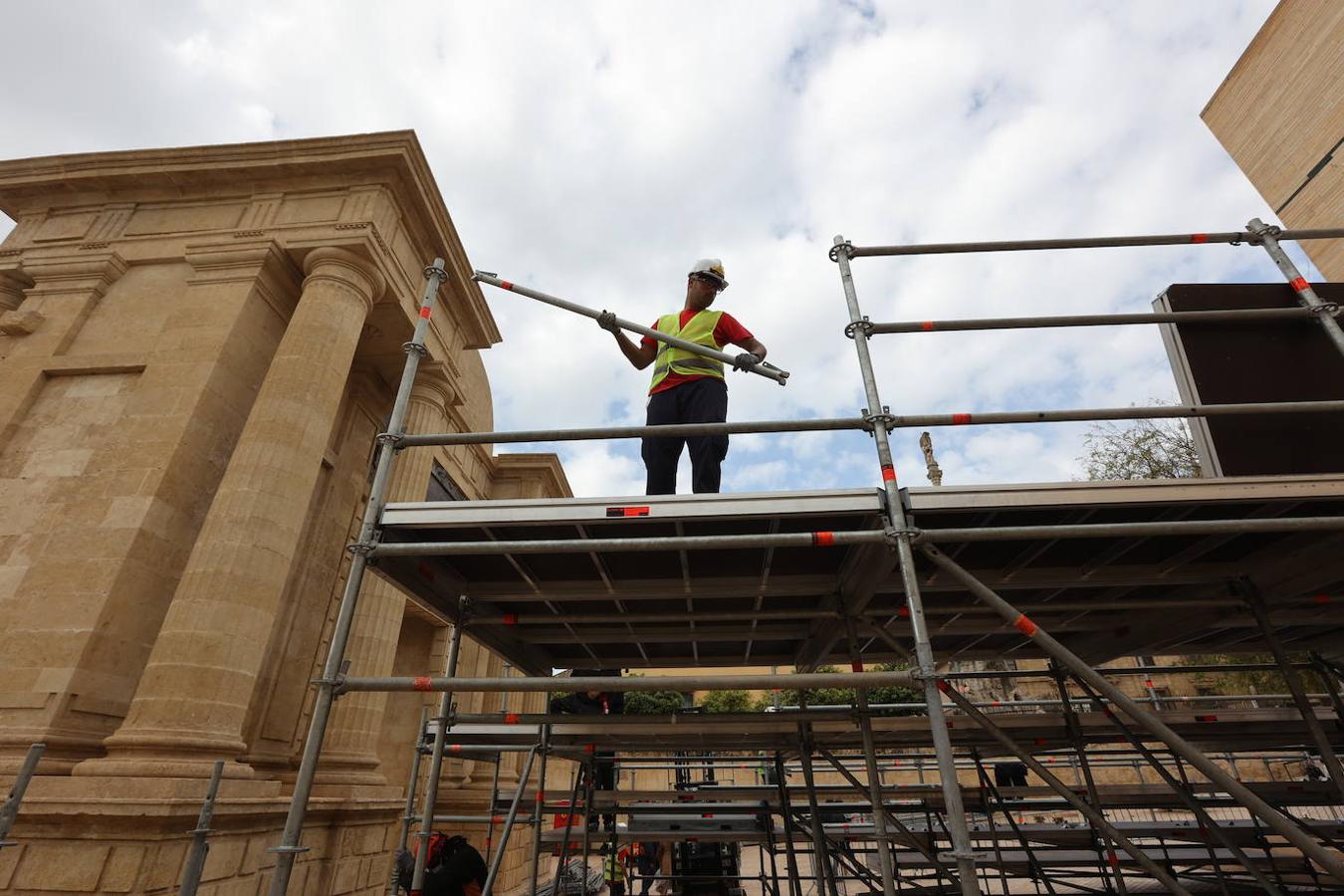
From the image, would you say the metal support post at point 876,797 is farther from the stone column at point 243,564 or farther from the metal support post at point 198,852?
the stone column at point 243,564

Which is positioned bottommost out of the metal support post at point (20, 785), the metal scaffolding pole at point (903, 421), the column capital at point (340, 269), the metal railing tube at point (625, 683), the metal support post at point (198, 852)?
the metal support post at point (198, 852)

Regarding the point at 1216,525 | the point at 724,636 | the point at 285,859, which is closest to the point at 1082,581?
the point at 1216,525

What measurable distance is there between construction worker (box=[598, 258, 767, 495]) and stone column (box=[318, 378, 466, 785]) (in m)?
5.97

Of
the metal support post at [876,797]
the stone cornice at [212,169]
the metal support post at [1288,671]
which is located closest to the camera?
the metal support post at [876,797]

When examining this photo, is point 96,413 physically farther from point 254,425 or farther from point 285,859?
point 285,859

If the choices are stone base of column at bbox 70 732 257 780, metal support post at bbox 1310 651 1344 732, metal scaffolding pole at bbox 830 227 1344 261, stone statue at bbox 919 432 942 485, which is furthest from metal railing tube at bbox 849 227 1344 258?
stone statue at bbox 919 432 942 485

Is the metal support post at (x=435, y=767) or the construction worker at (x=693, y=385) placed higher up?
the construction worker at (x=693, y=385)

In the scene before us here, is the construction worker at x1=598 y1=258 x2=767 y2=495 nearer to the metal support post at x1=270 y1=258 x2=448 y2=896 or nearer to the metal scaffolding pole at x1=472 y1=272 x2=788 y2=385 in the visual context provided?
the metal scaffolding pole at x1=472 y1=272 x2=788 y2=385

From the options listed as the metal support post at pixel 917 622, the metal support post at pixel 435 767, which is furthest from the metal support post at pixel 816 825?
the metal support post at pixel 435 767

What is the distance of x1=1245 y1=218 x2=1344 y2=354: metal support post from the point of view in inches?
163

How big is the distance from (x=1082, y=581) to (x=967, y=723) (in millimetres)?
1852

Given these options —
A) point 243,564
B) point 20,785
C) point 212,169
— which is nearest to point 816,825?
point 20,785

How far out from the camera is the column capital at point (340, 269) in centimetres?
1105

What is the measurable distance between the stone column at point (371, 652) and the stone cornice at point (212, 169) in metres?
3.74
